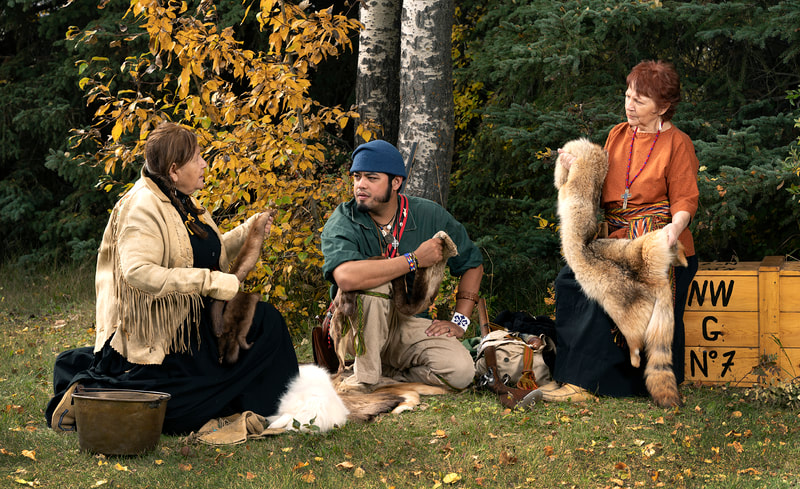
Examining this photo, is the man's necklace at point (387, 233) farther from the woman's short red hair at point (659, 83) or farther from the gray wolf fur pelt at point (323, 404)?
the woman's short red hair at point (659, 83)

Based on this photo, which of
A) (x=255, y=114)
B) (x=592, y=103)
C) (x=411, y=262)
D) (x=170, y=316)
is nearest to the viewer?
(x=170, y=316)

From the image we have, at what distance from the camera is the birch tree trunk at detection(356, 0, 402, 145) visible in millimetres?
6816

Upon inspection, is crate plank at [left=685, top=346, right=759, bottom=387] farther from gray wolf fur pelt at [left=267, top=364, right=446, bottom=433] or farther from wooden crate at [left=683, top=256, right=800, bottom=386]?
gray wolf fur pelt at [left=267, top=364, right=446, bottom=433]

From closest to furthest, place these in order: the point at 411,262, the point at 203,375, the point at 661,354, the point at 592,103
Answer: the point at 203,375 → the point at 661,354 → the point at 411,262 → the point at 592,103

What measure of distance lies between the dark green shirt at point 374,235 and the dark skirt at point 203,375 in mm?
504

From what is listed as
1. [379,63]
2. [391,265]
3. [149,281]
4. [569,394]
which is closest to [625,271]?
[569,394]

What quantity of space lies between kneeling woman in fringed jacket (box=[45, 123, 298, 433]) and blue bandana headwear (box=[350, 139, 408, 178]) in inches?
34.8

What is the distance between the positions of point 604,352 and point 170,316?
231 cm

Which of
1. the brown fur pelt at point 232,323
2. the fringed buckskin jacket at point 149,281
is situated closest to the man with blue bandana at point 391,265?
the brown fur pelt at point 232,323

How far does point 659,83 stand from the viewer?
4195 millimetres

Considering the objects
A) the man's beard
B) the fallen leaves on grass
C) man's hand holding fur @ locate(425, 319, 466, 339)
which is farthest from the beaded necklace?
the fallen leaves on grass

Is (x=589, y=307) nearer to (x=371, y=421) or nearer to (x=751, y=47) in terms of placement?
(x=371, y=421)

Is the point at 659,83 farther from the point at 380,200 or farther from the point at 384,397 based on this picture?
the point at 384,397

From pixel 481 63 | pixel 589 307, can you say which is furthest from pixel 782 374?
pixel 481 63
